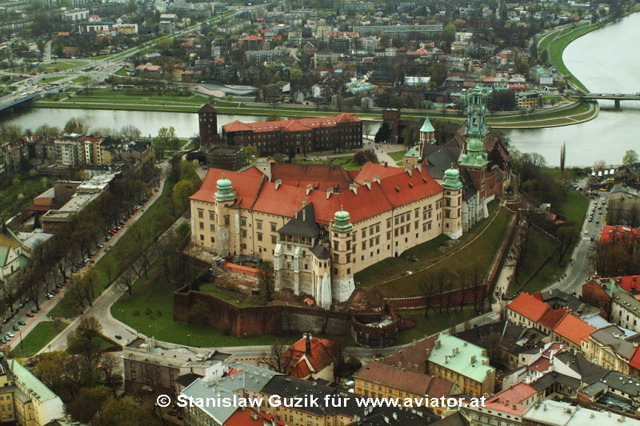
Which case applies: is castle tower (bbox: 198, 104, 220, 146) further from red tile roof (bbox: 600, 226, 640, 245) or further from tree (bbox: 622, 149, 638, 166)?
red tile roof (bbox: 600, 226, 640, 245)

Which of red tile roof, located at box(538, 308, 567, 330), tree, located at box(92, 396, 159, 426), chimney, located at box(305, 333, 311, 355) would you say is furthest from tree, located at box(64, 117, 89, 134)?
red tile roof, located at box(538, 308, 567, 330)

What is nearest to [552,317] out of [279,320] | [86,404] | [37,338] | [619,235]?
[279,320]

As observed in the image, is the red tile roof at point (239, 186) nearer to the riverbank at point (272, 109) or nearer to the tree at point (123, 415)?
the tree at point (123, 415)

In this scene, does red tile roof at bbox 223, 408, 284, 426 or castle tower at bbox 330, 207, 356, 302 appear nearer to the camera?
red tile roof at bbox 223, 408, 284, 426

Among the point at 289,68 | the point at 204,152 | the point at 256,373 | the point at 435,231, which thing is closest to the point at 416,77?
the point at 289,68

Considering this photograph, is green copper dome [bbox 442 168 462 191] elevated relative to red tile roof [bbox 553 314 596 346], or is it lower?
elevated

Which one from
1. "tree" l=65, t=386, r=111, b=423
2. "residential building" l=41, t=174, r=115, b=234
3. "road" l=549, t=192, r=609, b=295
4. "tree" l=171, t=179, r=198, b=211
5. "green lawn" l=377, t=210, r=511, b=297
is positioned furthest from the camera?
"tree" l=171, t=179, r=198, b=211

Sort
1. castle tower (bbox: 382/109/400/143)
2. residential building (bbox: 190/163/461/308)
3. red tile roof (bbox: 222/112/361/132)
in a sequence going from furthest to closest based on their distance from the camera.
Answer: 1. castle tower (bbox: 382/109/400/143)
2. red tile roof (bbox: 222/112/361/132)
3. residential building (bbox: 190/163/461/308)

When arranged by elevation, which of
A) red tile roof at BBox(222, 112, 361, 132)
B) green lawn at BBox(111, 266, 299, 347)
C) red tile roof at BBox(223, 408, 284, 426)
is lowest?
green lawn at BBox(111, 266, 299, 347)
